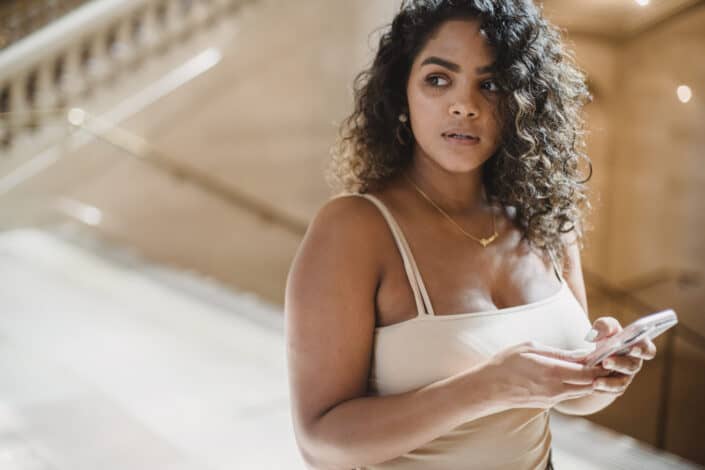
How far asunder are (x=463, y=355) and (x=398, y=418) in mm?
205

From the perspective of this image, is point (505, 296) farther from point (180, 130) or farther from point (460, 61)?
point (180, 130)

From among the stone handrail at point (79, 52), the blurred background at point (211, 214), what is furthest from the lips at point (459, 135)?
the stone handrail at point (79, 52)

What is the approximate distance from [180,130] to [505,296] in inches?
274

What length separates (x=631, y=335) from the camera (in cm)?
124

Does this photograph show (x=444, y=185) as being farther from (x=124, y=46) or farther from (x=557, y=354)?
(x=124, y=46)

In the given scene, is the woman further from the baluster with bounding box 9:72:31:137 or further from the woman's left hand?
the baluster with bounding box 9:72:31:137

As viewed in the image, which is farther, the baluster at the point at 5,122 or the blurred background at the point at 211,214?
the baluster at the point at 5,122

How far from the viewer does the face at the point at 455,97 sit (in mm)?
1523

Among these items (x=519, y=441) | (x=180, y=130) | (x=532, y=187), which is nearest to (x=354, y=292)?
(x=519, y=441)

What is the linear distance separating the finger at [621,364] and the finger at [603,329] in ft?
0.36

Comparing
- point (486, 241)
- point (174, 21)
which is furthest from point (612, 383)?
point (174, 21)

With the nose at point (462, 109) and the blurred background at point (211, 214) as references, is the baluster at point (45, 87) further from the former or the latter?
the nose at point (462, 109)

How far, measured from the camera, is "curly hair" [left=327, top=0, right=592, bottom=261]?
1539 mm

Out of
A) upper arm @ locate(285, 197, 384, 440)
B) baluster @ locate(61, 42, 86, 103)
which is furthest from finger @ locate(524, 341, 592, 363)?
baluster @ locate(61, 42, 86, 103)
